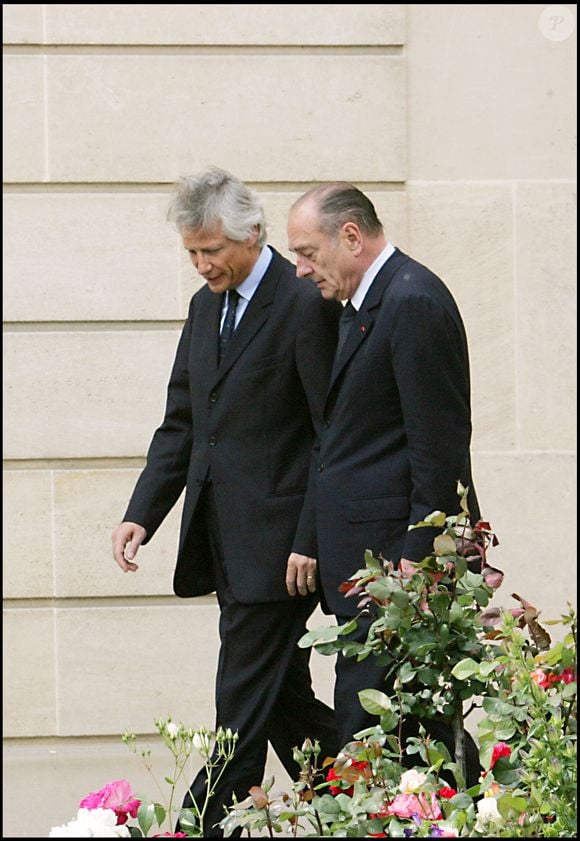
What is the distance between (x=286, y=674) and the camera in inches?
161

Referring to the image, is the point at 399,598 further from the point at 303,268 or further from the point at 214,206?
the point at 214,206

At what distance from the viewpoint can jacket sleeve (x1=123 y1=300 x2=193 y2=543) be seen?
4.29 meters

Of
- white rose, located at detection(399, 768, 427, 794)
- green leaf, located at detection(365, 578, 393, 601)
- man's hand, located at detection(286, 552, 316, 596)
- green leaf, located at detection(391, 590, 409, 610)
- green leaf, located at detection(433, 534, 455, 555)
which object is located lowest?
white rose, located at detection(399, 768, 427, 794)

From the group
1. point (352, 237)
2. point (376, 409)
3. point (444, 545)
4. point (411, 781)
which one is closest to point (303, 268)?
point (352, 237)

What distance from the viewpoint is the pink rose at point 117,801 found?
7.70 feet

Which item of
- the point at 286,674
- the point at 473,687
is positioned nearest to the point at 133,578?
the point at 286,674

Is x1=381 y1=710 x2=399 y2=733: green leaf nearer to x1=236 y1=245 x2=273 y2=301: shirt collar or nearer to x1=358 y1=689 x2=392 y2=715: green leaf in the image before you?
x1=358 y1=689 x2=392 y2=715: green leaf

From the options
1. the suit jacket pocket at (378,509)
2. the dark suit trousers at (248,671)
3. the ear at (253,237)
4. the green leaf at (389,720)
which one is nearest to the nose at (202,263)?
the ear at (253,237)

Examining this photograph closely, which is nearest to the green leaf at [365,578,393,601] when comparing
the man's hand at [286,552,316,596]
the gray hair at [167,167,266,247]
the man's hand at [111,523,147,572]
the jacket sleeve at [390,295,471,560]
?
the jacket sleeve at [390,295,471,560]

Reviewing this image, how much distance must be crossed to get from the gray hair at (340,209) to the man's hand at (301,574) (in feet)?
2.86

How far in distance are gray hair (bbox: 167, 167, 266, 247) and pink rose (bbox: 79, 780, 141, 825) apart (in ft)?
6.22

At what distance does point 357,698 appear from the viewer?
368cm

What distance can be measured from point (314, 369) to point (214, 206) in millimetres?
518

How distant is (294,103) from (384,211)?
516 millimetres
